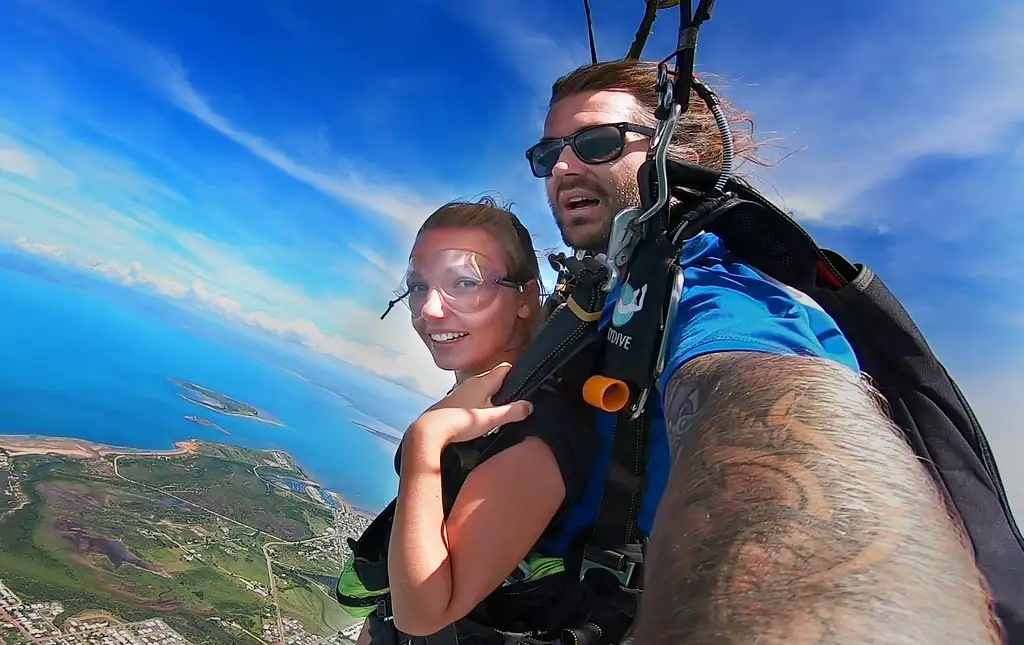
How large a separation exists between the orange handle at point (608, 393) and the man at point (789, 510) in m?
0.22

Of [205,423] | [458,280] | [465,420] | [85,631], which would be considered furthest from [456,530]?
[205,423]

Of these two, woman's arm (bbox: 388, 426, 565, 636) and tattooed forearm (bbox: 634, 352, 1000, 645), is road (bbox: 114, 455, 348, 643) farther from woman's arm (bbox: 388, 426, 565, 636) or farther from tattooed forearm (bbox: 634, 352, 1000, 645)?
tattooed forearm (bbox: 634, 352, 1000, 645)

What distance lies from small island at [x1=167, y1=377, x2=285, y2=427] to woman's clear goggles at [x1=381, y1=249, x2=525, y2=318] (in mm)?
38924

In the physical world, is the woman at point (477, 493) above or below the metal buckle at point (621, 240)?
below

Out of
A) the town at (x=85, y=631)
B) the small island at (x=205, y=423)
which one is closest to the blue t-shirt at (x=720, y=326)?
the town at (x=85, y=631)

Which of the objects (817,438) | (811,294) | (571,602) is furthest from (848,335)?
(571,602)

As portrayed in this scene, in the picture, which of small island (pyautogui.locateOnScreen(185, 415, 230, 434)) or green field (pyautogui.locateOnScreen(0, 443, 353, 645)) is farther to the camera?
small island (pyautogui.locateOnScreen(185, 415, 230, 434))

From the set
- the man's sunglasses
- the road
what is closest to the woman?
the man's sunglasses

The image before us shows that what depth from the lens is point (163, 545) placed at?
48.4 ft

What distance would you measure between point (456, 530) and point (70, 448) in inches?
1022

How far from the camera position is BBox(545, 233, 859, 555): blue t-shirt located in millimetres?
974

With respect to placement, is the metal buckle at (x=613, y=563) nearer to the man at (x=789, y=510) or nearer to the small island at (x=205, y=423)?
the man at (x=789, y=510)

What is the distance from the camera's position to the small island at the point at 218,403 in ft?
124

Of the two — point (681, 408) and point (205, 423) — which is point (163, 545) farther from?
point (205, 423)
